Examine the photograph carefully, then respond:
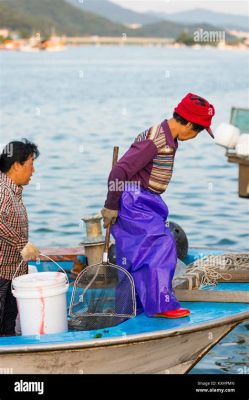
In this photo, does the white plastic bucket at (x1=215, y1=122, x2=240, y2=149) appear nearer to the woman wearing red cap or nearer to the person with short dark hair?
the woman wearing red cap

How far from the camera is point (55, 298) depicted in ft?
22.4

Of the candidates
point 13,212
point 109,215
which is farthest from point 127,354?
point 13,212

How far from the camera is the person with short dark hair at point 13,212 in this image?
6766 millimetres

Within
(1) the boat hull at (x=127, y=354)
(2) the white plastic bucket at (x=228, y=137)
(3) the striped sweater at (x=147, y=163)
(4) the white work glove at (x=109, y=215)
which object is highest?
(3) the striped sweater at (x=147, y=163)

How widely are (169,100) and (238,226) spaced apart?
34.8 m

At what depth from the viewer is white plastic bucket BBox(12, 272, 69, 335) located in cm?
673

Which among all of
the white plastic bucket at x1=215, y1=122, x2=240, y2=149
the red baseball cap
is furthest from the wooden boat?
the white plastic bucket at x1=215, y1=122, x2=240, y2=149

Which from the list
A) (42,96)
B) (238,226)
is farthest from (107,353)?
(42,96)

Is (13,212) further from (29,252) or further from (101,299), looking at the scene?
(101,299)

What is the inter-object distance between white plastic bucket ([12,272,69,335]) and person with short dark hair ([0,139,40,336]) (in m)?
0.16

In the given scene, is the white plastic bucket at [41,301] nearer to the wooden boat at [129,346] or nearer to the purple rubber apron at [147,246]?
the wooden boat at [129,346]

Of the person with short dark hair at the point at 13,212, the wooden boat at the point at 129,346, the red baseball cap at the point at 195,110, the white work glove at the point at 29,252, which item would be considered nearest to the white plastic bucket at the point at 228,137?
the wooden boat at the point at 129,346
